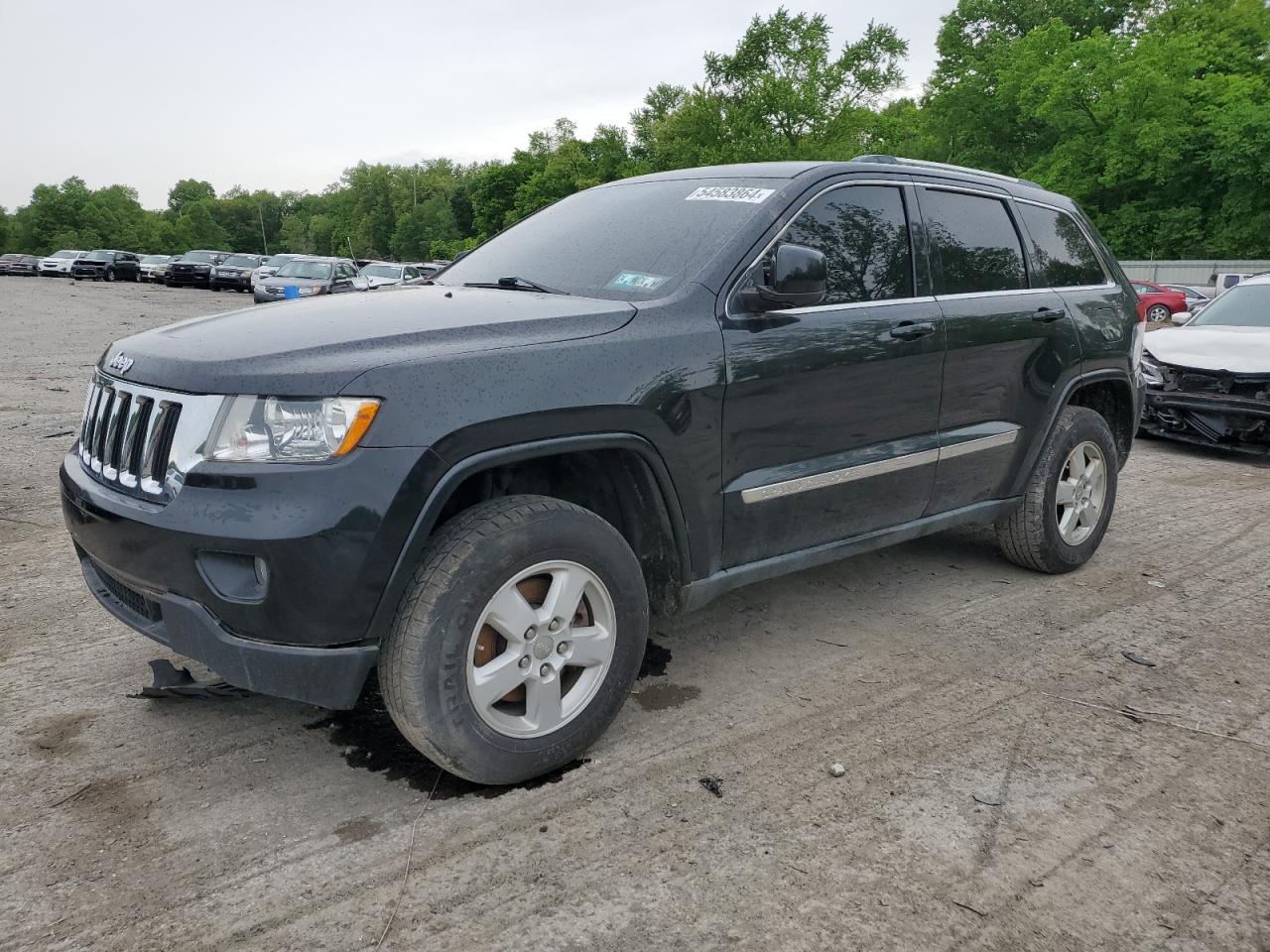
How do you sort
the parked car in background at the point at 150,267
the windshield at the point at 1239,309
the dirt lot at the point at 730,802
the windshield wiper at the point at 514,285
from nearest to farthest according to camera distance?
the dirt lot at the point at 730,802
the windshield wiper at the point at 514,285
the windshield at the point at 1239,309
the parked car in background at the point at 150,267

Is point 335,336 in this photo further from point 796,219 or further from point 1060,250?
point 1060,250

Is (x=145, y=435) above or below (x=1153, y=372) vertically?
above

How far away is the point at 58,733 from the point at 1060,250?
4.65m

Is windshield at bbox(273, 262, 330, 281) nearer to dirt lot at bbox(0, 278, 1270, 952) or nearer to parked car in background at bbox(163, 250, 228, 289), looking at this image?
parked car in background at bbox(163, 250, 228, 289)

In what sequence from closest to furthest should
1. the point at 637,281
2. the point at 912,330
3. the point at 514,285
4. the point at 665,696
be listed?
the point at 637,281 → the point at 665,696 → the point at 514,285 → the point at 912,330

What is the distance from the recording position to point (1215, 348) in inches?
338

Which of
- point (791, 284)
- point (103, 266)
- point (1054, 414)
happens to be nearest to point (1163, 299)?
point (1054, 414)

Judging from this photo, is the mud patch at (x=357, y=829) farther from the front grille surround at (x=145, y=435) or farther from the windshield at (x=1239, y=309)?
the windshield at (x=1239, y=309)

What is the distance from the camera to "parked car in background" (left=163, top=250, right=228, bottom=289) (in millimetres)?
41625

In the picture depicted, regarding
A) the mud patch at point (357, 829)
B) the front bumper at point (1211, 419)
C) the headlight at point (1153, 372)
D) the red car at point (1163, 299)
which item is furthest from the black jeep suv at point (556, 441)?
the red car at point (1163, 299)

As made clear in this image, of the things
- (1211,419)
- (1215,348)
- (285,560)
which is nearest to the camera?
(285,560)

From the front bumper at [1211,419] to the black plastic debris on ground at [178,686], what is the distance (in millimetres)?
7120

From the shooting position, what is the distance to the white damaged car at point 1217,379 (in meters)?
8.07


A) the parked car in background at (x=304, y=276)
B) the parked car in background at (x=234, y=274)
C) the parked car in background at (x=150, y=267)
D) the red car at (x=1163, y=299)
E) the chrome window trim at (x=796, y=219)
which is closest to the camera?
the chrome window trim at (x=796, y=219)
